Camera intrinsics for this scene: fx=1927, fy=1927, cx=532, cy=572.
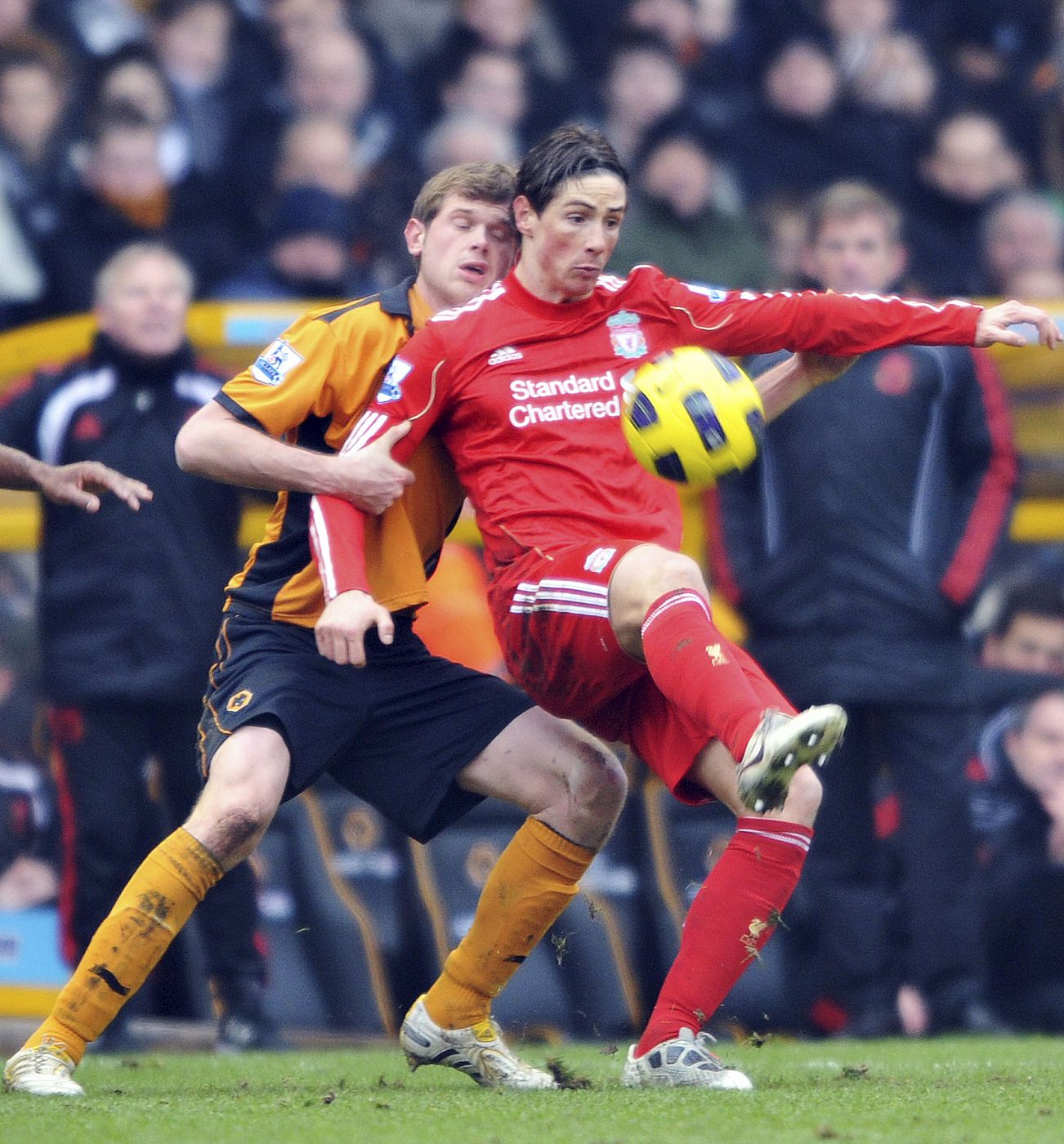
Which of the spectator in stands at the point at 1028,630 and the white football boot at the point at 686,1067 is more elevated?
the spectator in stands at the point at 1028,630

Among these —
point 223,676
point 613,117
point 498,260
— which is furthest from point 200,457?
point 613,117

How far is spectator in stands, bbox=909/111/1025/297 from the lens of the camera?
867 centimetres

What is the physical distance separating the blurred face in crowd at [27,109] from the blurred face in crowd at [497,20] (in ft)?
6.38

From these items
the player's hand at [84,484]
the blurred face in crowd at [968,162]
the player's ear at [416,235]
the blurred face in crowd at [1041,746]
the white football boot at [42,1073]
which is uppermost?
the blurred face in crowd at [968,162]

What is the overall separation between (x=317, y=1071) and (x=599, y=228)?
2502mm

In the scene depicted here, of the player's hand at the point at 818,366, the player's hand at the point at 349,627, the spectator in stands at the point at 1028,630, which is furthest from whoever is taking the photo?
the spectator in stands at the point at 1028,630

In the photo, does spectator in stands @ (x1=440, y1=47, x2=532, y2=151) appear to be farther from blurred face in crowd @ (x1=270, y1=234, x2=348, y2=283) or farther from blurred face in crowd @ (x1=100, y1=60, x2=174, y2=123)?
blurred face in crowd @ (x1=100, y1=60, x2=174, y2=123)

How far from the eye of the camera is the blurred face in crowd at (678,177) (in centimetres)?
818

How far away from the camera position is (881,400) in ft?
23.6

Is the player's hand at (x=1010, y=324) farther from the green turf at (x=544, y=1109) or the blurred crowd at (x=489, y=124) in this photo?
the blurred crowd at (x=489, y=124)

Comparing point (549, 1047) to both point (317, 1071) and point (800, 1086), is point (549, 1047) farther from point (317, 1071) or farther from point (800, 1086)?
point (800, 1086)

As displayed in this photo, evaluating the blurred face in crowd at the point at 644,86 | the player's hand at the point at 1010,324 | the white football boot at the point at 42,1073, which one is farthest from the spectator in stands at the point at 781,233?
the white football boot at the point at 42,1073

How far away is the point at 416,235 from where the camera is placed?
502 cm

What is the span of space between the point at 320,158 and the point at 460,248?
352 cm
